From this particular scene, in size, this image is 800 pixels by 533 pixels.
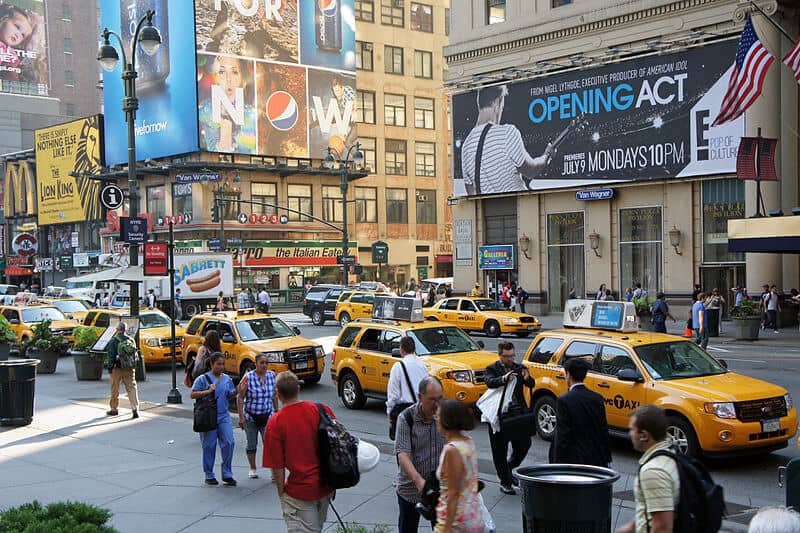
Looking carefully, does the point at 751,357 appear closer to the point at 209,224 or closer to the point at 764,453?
the point at 764,453

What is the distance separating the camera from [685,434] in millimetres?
10367

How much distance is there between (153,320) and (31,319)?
5.52 meters

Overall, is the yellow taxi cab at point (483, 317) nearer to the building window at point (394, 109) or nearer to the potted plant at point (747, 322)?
the potted plant at point (747, 322)

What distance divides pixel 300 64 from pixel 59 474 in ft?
190

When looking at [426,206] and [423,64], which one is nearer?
[423,64]

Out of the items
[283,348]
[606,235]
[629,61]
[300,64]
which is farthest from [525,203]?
[300,64]

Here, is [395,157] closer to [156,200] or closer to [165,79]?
[165,79]

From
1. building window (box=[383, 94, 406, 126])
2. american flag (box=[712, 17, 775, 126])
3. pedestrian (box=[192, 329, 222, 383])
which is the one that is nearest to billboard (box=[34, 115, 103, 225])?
building window (box=[383, 94, 406, 126])

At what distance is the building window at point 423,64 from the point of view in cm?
7125

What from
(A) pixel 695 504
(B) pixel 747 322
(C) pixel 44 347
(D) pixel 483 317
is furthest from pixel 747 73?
(A) pixel 695 504

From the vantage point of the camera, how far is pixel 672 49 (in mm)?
35219

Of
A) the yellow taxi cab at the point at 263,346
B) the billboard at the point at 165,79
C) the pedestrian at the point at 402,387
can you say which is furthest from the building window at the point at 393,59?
the pedestrian at the point at 402,387

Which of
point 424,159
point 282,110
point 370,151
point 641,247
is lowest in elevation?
point 641,247

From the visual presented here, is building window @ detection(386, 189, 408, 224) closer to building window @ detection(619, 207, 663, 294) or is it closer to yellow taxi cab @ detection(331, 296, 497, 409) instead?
building window @ detection(619, 207, 663, 294)
